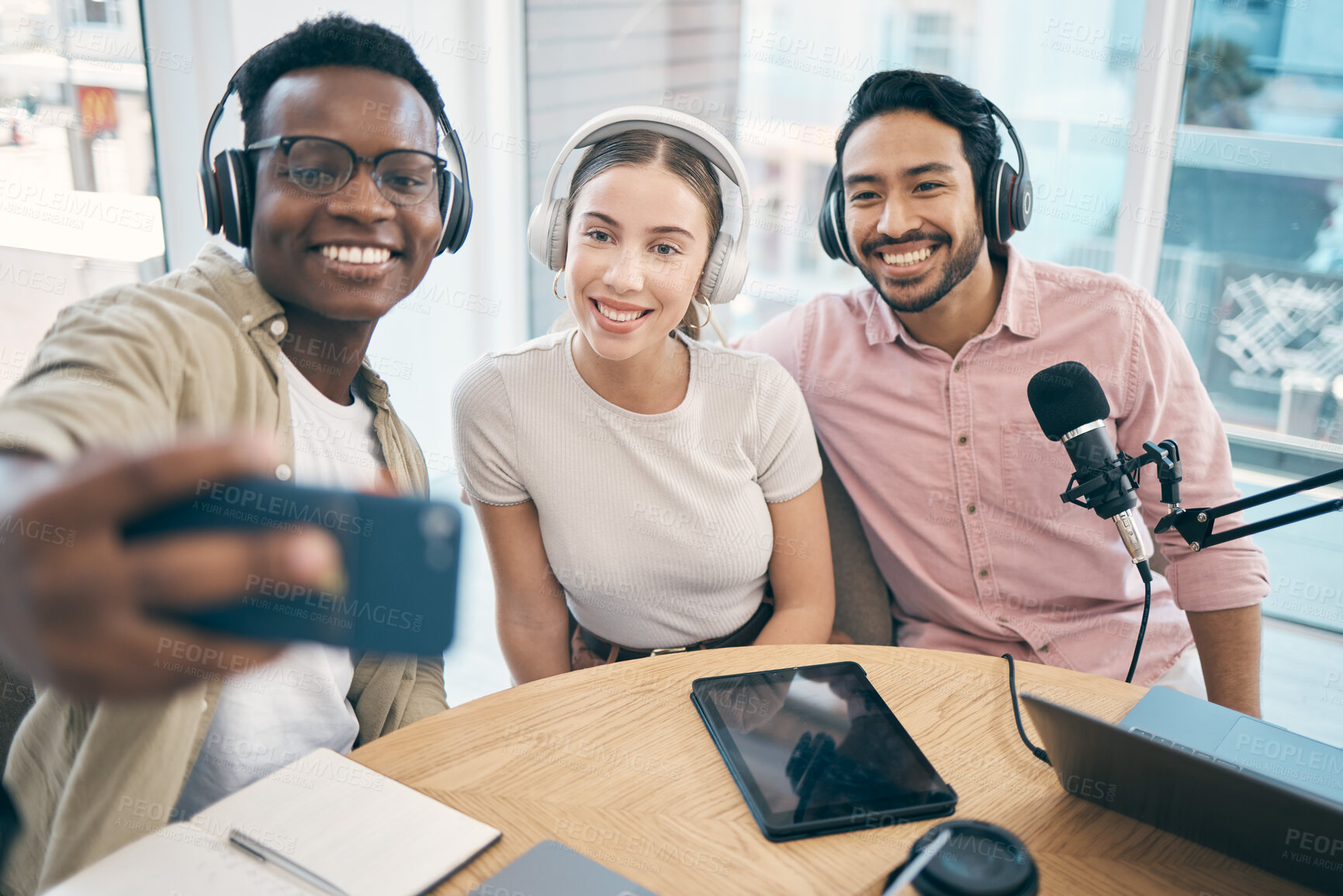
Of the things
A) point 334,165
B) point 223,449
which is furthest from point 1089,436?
point 223,449

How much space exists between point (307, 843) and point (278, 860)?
0.03m

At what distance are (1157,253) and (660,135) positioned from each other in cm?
214

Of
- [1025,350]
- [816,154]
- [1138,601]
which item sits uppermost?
[816,154]

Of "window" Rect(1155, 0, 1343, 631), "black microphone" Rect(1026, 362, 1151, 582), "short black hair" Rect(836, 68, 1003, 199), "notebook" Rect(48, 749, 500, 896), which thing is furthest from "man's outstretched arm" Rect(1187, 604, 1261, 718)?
"notebook" Rect(48, 749, 500, 896)

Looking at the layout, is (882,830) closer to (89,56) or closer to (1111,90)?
(89,56)

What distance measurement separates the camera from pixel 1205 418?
158cm

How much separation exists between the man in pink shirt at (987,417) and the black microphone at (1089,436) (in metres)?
0.46

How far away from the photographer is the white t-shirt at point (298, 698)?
3.25 feet

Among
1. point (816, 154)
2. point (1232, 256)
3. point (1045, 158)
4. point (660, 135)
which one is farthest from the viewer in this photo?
point (816, 154)

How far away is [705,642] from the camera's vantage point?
1.53m

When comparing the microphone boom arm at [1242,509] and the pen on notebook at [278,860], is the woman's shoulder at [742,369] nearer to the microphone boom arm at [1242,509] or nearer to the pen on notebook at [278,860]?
the microphone boom arm at [1242,509]

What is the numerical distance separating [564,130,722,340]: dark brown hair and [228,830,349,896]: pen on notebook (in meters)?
1.02

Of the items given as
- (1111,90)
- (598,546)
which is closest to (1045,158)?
(1111,90)

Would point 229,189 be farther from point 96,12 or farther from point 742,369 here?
point 96,12
